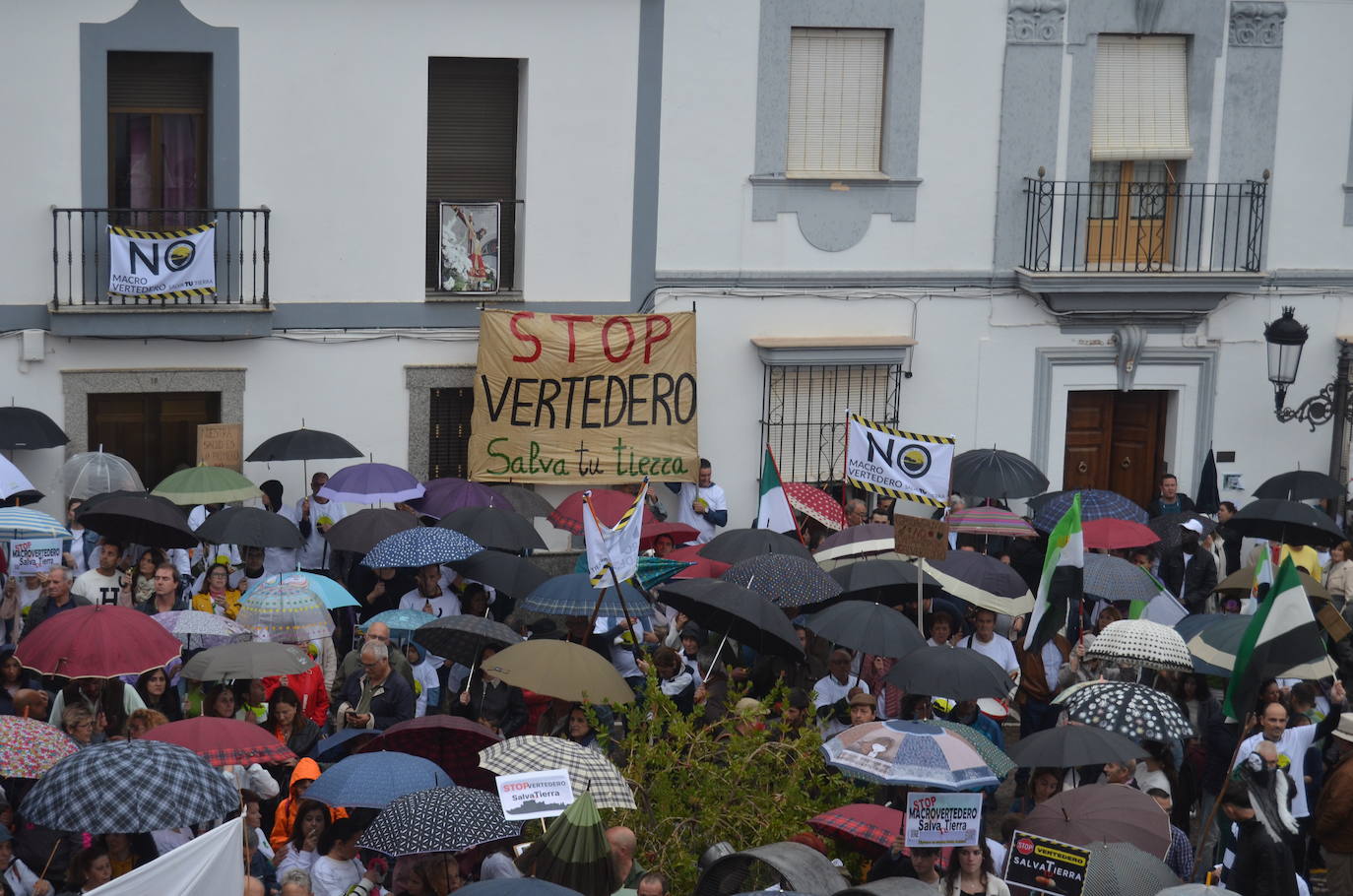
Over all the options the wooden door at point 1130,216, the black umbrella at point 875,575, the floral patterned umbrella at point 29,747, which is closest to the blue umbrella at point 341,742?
the floral patterned umbrella at point 29,747

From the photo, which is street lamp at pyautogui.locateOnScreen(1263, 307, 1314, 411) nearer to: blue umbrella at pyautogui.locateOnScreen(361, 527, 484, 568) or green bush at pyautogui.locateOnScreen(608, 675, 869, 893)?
blue umbrella at pyautogui.locateOnScreen(361, 527, 484, 568)

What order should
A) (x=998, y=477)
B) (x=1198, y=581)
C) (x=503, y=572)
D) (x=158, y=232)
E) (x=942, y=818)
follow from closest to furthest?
(x=942, y=818), (x=503, y=572), (x=1198, y=581), (x=158, y=232), (x=998, y=477)

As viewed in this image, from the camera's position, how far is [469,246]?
18.1m

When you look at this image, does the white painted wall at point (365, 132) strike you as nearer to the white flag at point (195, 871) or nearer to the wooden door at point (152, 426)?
the wooden door at point (152, 426)

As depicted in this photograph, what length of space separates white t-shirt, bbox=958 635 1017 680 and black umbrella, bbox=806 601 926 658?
41.9 inches

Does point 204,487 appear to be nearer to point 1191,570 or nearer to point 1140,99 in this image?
point 1191,570

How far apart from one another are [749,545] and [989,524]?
2.52m

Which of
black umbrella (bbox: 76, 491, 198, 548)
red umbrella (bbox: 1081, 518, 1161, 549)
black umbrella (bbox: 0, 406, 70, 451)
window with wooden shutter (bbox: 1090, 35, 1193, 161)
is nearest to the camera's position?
black umbrella (bbox: 76, 491, 198, 548)

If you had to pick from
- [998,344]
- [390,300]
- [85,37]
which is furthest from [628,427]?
[85,37]

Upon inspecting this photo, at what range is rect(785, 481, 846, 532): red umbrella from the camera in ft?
55.0

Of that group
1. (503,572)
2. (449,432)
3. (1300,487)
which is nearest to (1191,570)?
(1300,487)

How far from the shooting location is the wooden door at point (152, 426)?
17250 millimetres

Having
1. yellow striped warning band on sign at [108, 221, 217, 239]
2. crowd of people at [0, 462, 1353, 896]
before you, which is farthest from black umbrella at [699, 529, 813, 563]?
yellow striped warning band on sign at [108, 221, 217, 239]

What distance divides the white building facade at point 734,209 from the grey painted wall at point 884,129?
1.3 inches
